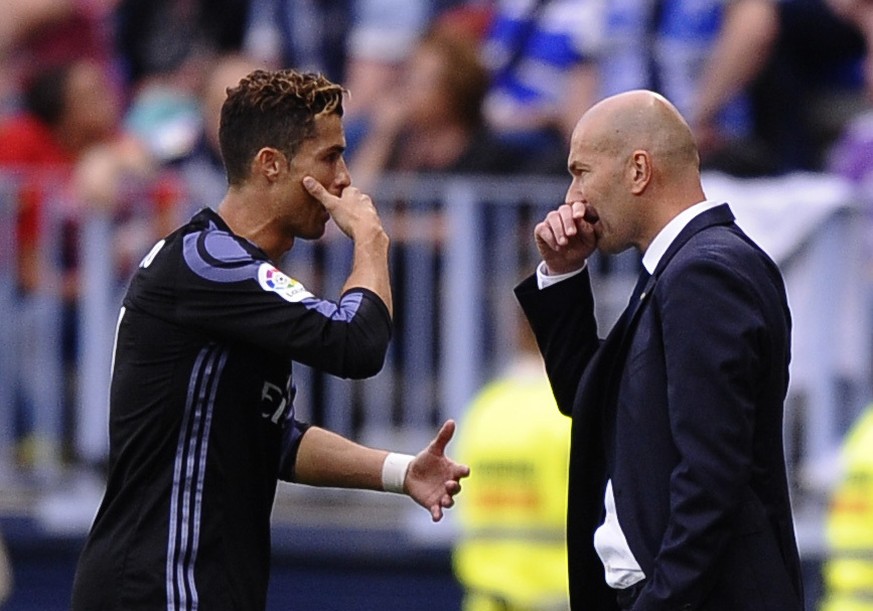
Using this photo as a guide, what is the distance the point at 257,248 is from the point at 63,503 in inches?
183

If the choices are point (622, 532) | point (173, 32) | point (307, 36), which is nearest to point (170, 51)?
point (173, 32)

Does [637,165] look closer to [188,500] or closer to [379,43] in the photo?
[188,500]

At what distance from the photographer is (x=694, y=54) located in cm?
869

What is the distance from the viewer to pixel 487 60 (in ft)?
29.8

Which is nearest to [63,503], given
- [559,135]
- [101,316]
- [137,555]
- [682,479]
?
[101,316]

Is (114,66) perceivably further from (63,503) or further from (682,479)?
(682,479)

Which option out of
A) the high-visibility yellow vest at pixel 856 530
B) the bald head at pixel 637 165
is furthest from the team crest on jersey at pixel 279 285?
the high-visibility yellow vest at pixel 856 530

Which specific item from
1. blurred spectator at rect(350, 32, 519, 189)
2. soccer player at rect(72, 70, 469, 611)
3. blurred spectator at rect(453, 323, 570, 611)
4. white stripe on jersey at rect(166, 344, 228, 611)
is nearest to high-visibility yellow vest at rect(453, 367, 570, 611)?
blurred spectator at rect(453, 323, 570, 611)

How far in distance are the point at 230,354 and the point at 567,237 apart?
81 cm

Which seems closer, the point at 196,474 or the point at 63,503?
the point at 196,474

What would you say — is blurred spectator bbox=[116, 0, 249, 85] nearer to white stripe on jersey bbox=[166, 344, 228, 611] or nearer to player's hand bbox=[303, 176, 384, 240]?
player's hand bbox=[303, 176, 384, 240]

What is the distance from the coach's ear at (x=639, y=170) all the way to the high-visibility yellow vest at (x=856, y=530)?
2.56 m

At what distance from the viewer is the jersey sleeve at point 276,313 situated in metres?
4.25

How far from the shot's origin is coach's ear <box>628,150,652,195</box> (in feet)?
14.0
